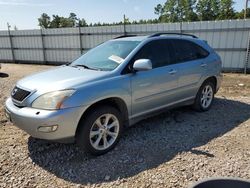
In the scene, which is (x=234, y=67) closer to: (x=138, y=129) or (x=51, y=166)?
(x=138, y=129)

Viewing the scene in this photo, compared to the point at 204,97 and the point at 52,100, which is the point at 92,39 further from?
the point at 52,100

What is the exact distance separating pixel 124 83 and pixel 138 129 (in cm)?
119

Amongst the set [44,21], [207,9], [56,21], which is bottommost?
[56,21]

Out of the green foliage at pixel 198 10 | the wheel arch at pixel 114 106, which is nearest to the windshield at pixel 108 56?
the wheel arch at pixel 114 106

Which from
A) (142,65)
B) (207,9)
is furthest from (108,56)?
(207,9)

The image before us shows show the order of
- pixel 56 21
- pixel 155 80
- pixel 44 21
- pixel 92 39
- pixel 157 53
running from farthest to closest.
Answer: pixel 44 21 < pixel 56 21 < pixel 92 39 < pixel 157 53 < pixel 155 80

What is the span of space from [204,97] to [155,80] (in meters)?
1.83

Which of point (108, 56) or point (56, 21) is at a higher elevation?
point (56, 21)

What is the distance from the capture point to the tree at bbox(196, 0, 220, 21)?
4788cm

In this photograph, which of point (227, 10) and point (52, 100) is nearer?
point (52, 100)

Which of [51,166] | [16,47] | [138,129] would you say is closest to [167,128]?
[138,129]

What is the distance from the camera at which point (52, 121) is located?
3.16 meters

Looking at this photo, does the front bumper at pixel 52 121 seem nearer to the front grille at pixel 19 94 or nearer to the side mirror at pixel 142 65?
the front grille at pixel 19 94

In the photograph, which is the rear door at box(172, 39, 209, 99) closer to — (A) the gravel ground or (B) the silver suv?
(B) the silver suv
